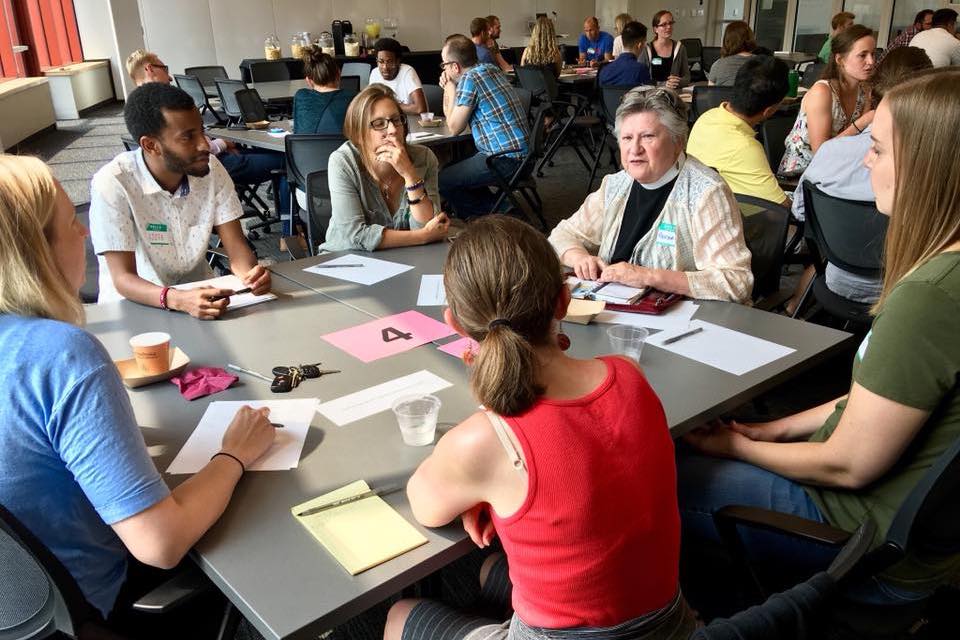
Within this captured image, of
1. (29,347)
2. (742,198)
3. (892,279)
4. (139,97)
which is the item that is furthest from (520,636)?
(139,97)

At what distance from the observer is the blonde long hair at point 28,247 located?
3.78 ft

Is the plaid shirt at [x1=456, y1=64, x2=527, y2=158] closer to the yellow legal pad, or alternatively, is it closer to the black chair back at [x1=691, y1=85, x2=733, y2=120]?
the black chair back at [x1=691, y1=85, x2=733, y2=120]

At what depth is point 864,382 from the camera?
130cm

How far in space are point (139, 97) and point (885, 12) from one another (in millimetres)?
13142

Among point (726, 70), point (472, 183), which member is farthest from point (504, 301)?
point (726, 70)

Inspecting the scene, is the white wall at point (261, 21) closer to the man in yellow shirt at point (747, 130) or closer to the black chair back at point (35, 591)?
the man in yellow shirt at point (747, 130)

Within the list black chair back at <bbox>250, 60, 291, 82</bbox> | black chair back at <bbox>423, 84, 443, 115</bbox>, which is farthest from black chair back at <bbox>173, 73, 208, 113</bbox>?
black chair back at <bbox>423, 84, 443, 115</bbox>

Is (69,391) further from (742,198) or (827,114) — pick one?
(827,114)

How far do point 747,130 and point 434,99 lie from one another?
13.0ft

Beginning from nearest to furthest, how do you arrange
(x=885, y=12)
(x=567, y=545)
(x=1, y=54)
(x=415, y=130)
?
(x=567, y=545) < (x=415, y=130) < (x=1, y=54) < (x=885, y=12)

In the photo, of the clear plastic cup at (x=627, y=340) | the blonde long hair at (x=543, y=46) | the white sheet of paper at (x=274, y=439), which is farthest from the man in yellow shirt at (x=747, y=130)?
the blonde long hair at (x=543, y=46)

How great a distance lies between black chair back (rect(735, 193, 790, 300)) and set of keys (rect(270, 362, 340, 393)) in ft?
5.05

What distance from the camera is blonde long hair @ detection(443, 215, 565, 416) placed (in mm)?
1062

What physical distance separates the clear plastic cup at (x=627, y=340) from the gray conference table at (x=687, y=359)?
3cm
